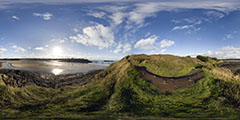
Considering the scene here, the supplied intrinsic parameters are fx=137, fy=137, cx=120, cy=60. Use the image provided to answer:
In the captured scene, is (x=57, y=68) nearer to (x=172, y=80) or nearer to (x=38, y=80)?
(x=38, y=80)

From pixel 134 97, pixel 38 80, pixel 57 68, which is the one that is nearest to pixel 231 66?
pixel 134 97

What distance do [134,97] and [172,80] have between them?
2.07 metres

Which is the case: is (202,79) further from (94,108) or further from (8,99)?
(8,99)

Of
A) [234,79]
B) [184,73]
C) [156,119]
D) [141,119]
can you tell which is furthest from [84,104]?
[234,79]

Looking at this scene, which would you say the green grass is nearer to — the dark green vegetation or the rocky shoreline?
the dark green vegetation

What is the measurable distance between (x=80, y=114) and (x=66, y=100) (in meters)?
1.18

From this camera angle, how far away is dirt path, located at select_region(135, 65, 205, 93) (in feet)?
21.3

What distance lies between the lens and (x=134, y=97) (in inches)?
247

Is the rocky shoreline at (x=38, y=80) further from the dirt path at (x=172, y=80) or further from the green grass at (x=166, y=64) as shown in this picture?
the dirt path at (x=172, y=80)

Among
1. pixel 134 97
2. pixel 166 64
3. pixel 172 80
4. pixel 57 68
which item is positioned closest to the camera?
pixel 134 97

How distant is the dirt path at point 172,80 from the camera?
6500 millimetres

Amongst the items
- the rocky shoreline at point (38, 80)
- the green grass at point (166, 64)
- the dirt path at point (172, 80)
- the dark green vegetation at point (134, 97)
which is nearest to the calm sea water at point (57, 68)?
the rocky shoreline at point (38, 80)

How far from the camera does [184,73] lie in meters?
6.86

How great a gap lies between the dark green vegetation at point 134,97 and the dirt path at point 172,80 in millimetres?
148
